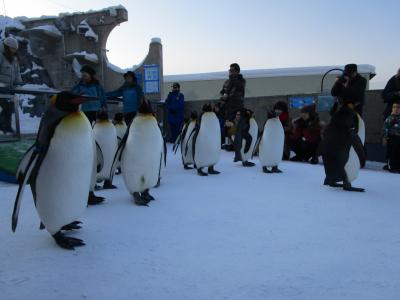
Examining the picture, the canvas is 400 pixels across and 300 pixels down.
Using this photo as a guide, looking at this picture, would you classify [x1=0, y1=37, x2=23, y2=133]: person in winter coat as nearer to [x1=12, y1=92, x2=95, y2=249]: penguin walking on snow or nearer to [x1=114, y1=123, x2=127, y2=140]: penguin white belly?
[x1=114, y1=123, x2=127, y2=140]: penguin white belly

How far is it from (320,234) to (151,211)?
1.25 meters

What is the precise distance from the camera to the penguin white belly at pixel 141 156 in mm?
3137

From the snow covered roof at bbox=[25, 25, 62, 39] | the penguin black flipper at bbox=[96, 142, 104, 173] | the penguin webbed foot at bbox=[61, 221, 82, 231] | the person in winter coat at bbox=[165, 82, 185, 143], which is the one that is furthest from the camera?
the snow covered roof at bbox=[25, 25, 62, 39]

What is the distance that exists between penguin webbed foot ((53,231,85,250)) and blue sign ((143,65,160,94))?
901 centimetres

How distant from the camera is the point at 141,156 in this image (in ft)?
10.3

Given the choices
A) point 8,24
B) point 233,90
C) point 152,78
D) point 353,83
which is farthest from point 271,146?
point 8,24

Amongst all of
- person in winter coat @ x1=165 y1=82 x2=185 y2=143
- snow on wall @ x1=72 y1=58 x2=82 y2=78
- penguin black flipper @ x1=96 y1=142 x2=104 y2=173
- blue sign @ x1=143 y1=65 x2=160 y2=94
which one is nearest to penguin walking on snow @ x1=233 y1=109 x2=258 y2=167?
penguin black flipper @ x1=96 y1=142 x2=104 y2=173

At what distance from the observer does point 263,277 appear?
1.68m

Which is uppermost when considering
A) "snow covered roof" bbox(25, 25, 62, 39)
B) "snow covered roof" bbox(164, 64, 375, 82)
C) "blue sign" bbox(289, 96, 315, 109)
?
"snow covered roof" bbox(25, 25, 62, 39)

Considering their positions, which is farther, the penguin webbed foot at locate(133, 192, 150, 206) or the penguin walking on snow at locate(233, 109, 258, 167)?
the penguin walking on snow at locate(233, 109, 258, 167)

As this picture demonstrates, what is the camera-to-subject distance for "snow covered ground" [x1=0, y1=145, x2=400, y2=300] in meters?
1.58

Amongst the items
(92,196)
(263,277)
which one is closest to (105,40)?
(92,196)

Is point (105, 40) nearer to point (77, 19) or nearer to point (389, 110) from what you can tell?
point (77, 19)

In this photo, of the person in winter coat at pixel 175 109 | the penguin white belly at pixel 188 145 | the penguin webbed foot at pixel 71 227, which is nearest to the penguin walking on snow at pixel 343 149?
the penguin white belly at pixel 188 145
